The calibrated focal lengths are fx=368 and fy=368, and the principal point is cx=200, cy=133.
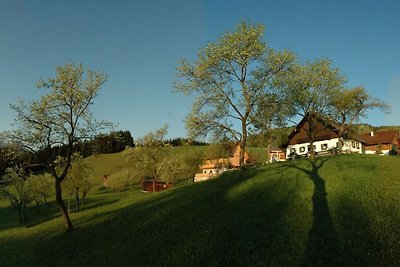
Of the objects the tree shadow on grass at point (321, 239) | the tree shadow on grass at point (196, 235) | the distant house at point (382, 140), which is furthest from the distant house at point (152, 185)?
the tree shadow on grass at point (321, 239)

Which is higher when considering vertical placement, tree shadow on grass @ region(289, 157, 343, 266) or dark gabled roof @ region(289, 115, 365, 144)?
dark gabled roof @ region(289, 115, 365, 144)

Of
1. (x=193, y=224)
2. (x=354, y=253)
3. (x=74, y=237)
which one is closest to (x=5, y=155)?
(x=74, y=237)

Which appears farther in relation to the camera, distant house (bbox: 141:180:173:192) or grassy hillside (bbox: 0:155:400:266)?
distant house (bbox: 141:180:173:192)

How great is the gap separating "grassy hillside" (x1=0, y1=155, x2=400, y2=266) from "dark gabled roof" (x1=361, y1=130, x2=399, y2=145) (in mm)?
92707

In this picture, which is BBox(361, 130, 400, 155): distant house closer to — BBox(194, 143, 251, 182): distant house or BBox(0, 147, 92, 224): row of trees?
BBox(194, 143, 251, 182): distant house

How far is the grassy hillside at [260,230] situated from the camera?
17.0 metres

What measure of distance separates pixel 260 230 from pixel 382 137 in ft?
373

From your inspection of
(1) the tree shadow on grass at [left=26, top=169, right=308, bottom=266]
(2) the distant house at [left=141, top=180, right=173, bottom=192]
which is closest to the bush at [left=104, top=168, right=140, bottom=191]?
(2) the distant house at [left=141, top=180, right=173, bottom=192]

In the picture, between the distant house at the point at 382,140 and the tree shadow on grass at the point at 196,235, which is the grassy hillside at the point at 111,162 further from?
the tree shadow on grass at the point at 196,235

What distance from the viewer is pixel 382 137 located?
11944 centimetres

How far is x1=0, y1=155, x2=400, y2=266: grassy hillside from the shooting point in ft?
55.9

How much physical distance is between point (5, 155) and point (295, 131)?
80653 millimetres

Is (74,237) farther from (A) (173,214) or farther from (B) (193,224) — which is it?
(B) (193,224)

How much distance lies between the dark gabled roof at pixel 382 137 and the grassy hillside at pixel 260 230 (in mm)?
92707
